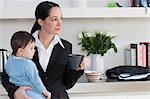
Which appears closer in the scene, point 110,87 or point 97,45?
point 110,87

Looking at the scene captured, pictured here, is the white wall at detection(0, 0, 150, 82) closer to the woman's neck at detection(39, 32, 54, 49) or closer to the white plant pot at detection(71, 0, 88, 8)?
the white plant pot at detection(71, 0, 88, 8)

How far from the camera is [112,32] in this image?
344 cm

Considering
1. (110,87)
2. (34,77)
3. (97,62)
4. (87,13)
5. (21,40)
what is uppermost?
(87,13)

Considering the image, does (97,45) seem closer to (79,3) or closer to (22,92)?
(79,3)

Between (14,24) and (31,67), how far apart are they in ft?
4.34

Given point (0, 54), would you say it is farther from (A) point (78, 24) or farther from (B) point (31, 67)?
(B) point (31, 67)

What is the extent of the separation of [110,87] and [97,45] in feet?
1.51

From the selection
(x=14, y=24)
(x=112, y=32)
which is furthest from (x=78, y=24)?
(x=14, y=24)

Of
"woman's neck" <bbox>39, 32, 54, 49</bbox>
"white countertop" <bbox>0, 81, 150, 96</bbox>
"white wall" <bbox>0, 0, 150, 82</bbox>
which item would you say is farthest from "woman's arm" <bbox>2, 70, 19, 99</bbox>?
"white wall" <bbox>0, 0, 150, 82</bbox>

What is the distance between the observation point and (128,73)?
313cm

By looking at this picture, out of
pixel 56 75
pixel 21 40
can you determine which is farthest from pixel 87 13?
pixel 21 40

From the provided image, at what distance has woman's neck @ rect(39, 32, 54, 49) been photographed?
2323 mm

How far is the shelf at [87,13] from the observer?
308 cm

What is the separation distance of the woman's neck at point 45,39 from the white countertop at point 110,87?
0.74m
